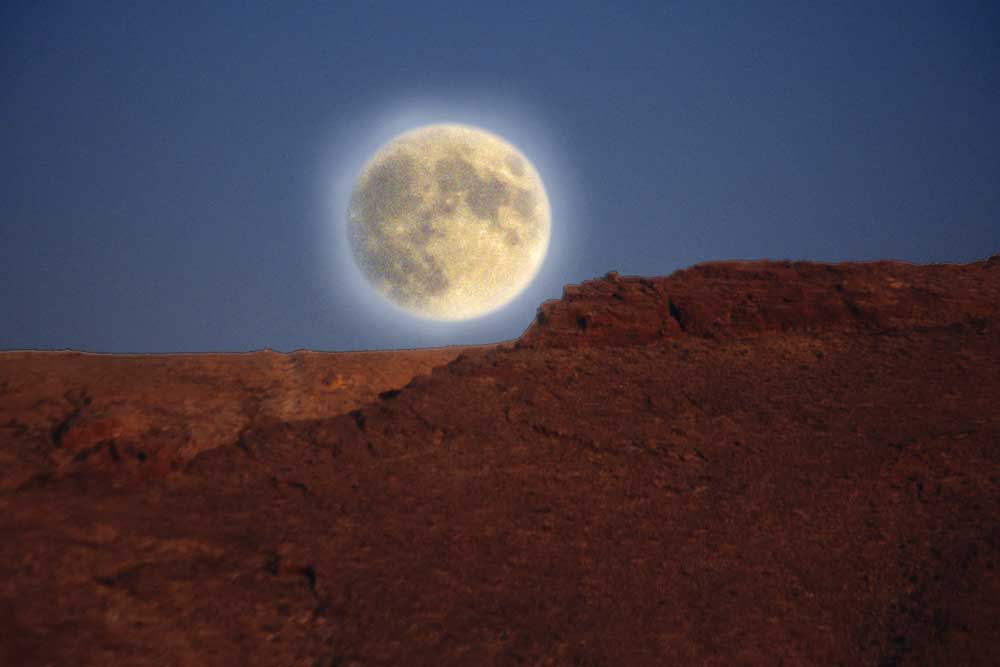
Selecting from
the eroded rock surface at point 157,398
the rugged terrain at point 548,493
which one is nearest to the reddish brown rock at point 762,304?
the rugged terrain at point 548,493

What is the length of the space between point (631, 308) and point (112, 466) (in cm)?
605

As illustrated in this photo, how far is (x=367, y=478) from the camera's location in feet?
18.3

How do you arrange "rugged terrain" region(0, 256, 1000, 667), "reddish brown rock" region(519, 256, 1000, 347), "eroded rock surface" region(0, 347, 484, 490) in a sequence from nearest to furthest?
"rugged terrain" region(0, 256, 1000, 667) < "eroded rock surface" region(0, 347, 484, 490) < "reddish brown rock" region(519, 256, 1000, 347)

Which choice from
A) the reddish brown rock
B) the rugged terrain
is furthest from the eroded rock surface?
the reddish brown rock

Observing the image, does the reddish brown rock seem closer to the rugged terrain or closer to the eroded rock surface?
the rugged terrain

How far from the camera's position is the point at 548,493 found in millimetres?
5410

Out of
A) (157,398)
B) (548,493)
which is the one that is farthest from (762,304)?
(157,398)

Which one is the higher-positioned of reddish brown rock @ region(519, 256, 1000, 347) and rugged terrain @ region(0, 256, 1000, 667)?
reddish brown rock @ region(519, 256, 1000, 347)

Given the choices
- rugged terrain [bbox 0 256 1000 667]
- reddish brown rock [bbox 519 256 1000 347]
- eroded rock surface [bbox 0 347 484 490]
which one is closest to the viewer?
rugged terrain [bbox 0 256 1000 667]

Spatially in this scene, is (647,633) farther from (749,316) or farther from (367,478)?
(749,316)

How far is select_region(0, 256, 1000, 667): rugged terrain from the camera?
4.03 meters

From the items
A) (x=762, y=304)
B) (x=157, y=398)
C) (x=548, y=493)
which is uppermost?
(x=762, y=304)

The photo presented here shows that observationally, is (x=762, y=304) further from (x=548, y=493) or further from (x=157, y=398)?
(x=157, y=398)

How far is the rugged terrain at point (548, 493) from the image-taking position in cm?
403
